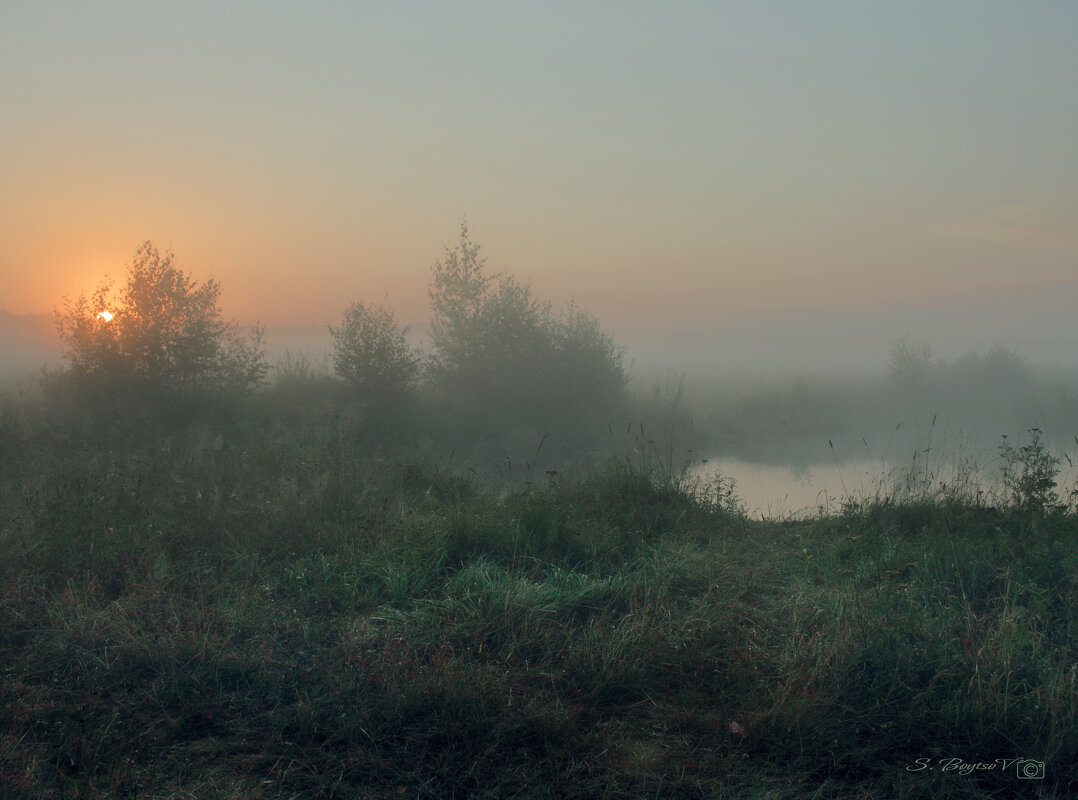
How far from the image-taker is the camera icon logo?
279 centimetres

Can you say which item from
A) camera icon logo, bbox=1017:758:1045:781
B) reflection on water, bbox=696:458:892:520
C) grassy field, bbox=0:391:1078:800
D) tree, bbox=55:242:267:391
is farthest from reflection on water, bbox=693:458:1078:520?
tree, bbox=55:242:267:391

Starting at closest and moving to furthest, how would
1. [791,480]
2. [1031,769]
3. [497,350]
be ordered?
[1031,769] < [791,480] < [497,350]

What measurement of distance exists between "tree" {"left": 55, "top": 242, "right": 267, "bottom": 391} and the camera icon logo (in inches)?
718

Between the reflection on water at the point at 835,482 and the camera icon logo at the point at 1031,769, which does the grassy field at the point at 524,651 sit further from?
the reflection on water at the point at 835,482

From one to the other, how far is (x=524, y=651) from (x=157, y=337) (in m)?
16.5

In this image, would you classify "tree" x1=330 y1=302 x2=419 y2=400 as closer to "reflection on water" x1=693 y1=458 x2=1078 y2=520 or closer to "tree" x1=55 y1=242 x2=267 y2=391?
"tree" x1=55 y1=242 x2=267 y2=391

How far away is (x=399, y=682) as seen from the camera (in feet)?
11.0

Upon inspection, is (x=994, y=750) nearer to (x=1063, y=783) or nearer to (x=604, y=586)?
(x=1063, y=783)

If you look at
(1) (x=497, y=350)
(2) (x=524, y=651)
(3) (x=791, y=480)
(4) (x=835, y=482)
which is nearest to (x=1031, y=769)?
(2) (x=524, y=651)

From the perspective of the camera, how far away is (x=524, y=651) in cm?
382

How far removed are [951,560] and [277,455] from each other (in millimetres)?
8287

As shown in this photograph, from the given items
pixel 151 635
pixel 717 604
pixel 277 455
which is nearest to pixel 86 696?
pixel 151 635

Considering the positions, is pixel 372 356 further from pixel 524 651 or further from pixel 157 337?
pixel 524 651

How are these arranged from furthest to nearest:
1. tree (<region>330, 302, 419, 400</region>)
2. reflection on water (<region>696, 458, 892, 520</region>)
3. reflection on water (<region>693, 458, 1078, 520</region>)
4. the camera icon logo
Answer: tree (<region>330, 302, 419, 400</region>), reflection on water (<region>696, 458, 892, 520</region>), reflection on water (<region>693, 458, 1078, 520</region>), the camera icon logo
